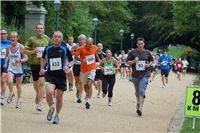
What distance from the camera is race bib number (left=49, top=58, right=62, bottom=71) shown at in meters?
12.2

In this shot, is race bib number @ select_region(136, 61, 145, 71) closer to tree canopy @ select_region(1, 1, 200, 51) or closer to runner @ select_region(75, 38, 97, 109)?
runner @ select_region(75, 38, 97, 109)

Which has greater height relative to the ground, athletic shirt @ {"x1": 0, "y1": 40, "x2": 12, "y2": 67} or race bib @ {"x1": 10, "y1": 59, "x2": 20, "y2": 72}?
athletic shirt @ {"x1": 0, "y1": 40, "x2": 12, "y2": 67}

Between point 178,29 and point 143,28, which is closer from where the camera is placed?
point 178,29

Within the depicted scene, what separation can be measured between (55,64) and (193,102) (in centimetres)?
300

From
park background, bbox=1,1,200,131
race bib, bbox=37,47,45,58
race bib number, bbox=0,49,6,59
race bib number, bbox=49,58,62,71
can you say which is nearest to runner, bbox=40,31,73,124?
race bib number, bbox=49,58,62,71

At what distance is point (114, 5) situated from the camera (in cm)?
7725

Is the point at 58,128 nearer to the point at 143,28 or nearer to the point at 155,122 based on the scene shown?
the point at 155,122

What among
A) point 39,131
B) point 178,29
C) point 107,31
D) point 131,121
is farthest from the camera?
point 107,31

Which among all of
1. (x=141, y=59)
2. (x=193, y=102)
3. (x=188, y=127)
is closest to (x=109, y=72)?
(x=141, y=59)

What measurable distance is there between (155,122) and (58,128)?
9.67ft

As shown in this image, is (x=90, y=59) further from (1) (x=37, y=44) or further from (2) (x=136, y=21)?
(2) (x=136, y=21)

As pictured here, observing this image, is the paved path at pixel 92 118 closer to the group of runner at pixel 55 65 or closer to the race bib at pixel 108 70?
the group of runner at pixel 55 65

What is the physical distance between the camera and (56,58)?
1223 cm

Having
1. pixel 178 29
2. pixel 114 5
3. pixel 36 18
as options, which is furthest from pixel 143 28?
pixel 36 18
